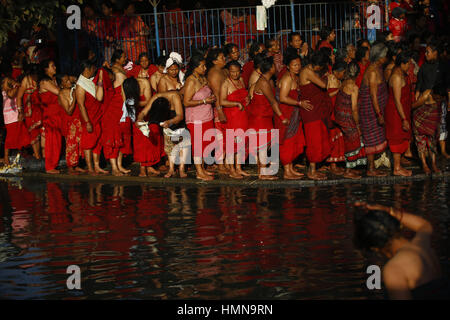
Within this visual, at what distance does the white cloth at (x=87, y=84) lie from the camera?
14.0 metres

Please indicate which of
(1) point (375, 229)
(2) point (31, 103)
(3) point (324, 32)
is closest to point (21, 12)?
(2) point (31, 103)

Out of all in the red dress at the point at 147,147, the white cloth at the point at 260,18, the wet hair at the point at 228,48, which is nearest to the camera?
the red dress at the point at 147,147

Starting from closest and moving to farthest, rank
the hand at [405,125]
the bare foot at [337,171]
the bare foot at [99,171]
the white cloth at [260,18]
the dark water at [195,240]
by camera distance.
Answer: the dark water at [195,240], the hand at [405,125], the bare foot at [337,171], the bare foot at [99,171], the white cloth at [260,18]

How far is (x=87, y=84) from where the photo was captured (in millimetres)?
14109

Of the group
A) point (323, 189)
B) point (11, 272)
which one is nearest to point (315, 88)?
point (323, 189)

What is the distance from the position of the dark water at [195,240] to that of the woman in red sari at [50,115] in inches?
75.2

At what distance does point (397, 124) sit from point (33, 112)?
20.5ft

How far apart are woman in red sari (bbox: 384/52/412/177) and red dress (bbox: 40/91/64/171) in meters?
5.47

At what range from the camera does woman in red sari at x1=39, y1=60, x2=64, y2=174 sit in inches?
581

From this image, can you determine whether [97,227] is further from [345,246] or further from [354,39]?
[354,39]

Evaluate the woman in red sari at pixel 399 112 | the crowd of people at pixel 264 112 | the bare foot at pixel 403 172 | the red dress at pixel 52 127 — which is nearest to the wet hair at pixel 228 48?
the crowd of people at pixel 264 112

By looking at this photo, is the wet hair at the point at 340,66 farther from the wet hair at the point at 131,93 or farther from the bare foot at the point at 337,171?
the wet hair at the point at 131,93

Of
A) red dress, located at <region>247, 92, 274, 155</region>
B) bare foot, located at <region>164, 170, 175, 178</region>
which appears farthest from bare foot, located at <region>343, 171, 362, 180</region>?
bare foot, located at <region>164, 170, 175, 178</region>
